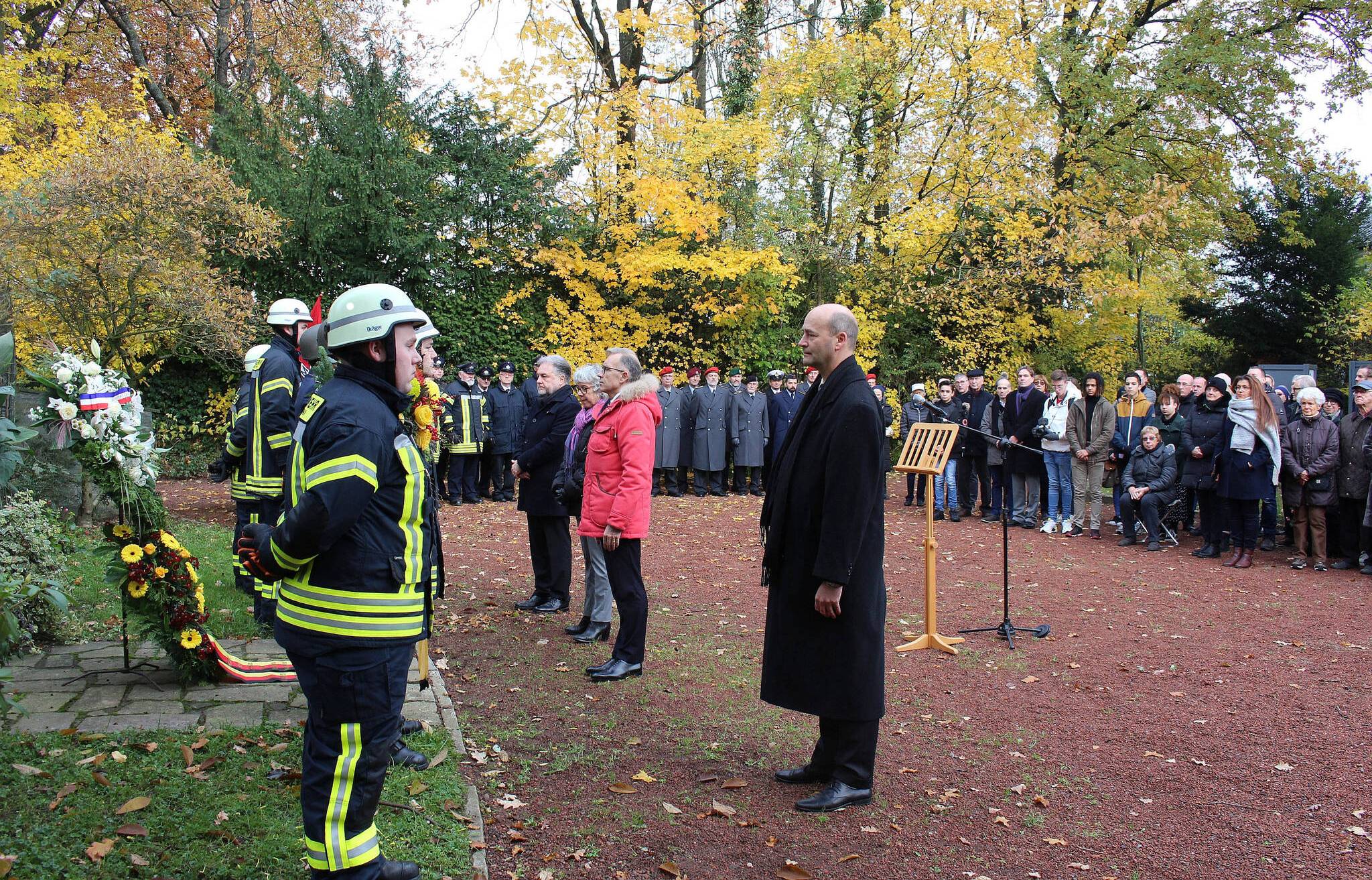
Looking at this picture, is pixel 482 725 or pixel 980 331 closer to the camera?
pixel 482 725

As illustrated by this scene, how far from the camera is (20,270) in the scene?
462 inches

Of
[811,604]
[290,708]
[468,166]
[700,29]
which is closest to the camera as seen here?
[811,604]

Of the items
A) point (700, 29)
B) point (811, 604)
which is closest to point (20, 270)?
point (811, 604)

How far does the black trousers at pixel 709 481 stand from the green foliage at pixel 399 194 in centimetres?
456

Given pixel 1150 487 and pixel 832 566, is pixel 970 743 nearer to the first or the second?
pixel 832 566

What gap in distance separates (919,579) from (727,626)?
3042 millimetres

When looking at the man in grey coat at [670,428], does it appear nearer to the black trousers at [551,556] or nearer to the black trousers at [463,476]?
the black trousers at [463,476]

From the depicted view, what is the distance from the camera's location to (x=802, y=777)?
482cm

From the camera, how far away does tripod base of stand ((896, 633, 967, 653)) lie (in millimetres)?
7344

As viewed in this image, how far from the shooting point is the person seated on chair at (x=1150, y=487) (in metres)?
12.5

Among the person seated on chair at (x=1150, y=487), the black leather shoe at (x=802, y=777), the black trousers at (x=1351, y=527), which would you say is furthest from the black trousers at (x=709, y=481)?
the black leather shoe at (x=802, y=777)

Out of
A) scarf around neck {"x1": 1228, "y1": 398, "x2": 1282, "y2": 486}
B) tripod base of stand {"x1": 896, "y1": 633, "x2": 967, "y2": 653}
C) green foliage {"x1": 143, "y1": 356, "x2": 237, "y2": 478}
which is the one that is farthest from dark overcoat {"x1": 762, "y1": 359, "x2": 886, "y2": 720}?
green foliage {"x1": 143, "y1": 356, "x2": 237, "y2": 478}

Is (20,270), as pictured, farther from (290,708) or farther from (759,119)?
(759,119)

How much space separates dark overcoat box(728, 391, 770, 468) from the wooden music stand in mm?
10139
